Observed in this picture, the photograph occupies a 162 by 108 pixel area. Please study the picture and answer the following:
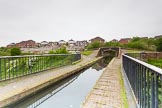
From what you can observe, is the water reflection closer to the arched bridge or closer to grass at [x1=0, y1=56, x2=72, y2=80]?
grass at [x1=0, y1=56, x2=72, y2=80]

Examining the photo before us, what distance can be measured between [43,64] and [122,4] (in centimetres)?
1061

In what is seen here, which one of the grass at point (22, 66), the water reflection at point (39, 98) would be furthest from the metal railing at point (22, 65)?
the water reflection at point (39, 98)

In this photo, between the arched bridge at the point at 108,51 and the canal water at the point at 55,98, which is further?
the arched bridge at the point at 108,51

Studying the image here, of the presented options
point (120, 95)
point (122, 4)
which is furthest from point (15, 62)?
point (122, 4)

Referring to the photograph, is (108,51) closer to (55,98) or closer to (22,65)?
(22,65)

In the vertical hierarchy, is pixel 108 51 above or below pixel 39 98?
above

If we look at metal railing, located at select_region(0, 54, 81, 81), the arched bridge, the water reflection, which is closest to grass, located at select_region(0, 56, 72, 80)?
metal railing, located at select_region(0, 54, 81, 81)

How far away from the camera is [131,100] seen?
4.30 meters

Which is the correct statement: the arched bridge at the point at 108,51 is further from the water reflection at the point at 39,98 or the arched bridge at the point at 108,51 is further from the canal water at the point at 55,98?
the canal water at the point at 55,98

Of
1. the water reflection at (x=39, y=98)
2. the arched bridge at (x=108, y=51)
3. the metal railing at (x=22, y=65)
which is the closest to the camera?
the water reflection at (x=39, y=98)

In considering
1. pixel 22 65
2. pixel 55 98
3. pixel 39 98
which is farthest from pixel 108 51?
pixel 39 98

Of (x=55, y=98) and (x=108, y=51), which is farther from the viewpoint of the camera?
(x=108, y=51)

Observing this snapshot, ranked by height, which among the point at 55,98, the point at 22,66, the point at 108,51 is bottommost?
the point at 55,98

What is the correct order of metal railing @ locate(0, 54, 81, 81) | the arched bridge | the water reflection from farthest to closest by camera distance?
the arched bridge, metal railing @ locate(0, 54, 81, 81), the water reflection
